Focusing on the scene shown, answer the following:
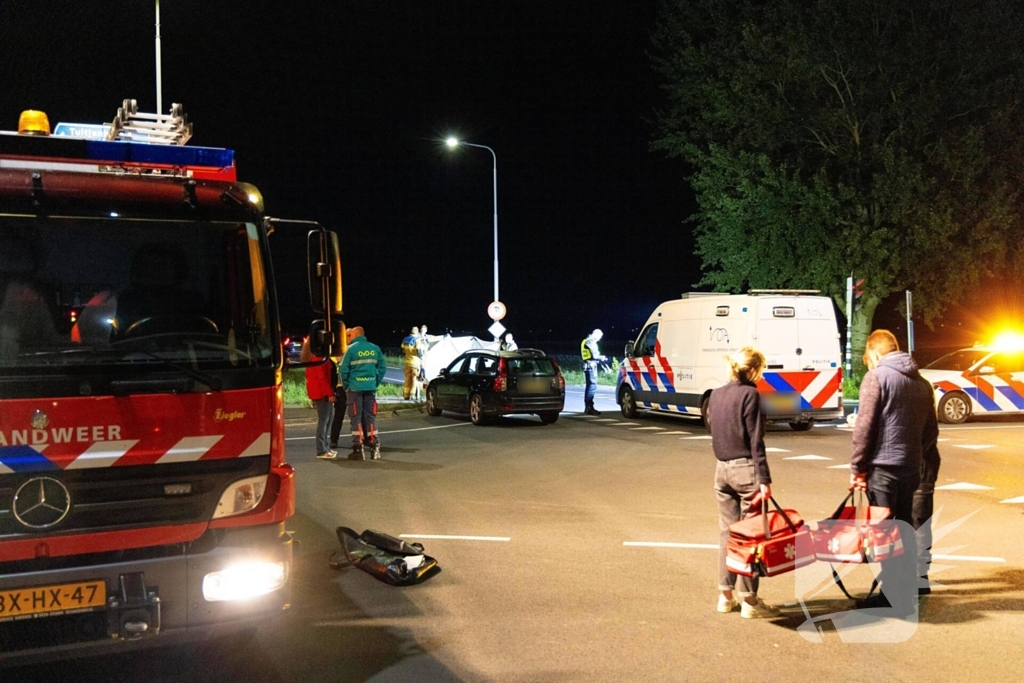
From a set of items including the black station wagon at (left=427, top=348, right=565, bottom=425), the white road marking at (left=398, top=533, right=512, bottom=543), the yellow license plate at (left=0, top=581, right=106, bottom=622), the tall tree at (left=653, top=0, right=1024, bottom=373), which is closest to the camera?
the yellow license plate at (left=0, top=581, right=106, bottom=622)

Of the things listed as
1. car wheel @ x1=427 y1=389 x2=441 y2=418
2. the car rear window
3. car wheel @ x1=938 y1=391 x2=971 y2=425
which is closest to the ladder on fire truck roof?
the car rear window

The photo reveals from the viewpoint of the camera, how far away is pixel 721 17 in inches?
1036

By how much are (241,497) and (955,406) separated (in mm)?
16083

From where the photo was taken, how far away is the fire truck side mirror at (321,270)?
551cm

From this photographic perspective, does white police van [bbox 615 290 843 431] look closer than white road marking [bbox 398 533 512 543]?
No

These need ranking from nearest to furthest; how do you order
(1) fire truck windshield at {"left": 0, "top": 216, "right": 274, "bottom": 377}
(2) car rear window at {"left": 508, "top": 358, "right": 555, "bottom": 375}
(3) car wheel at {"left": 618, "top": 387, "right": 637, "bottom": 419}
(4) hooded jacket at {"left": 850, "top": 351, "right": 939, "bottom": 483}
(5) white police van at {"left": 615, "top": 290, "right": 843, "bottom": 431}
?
1. (1) fire truck windshield at {"left": 0, "top": 216, "right": 274, "bottom": 377}
2. (4) hooded jacket at {"left": 850, "top": 351, "right": 939, "bottom": 483}
3. (5) white police van at {"left": 615, "top": 290, "right": 843, "bottom": 431}
4. (2) car rear window at {"left": 508, "top": 358, "right": 555, "bottom": 375}
5. (3) car wheel at {"left": 618, "top": 387, "right": 637, "bottom": 419}

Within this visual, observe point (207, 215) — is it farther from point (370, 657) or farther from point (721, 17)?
point (721, 17)

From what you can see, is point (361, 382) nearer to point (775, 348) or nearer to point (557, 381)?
point (557, 381)

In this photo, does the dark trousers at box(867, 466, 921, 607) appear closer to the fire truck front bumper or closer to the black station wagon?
the fire truck front bumper

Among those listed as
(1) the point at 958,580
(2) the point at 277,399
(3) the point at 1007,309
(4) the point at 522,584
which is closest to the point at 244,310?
(2) the point at 277,399

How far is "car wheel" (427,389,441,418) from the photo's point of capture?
19.6 metres

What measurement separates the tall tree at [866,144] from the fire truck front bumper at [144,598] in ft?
72.7

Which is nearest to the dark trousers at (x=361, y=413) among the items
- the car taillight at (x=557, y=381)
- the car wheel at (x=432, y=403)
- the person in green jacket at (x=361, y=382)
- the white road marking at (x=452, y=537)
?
the person in green jacket at (x=361, y=382)

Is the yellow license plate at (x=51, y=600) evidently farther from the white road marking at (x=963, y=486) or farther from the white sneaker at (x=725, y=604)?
the white road marking at (x=963, y=486)
